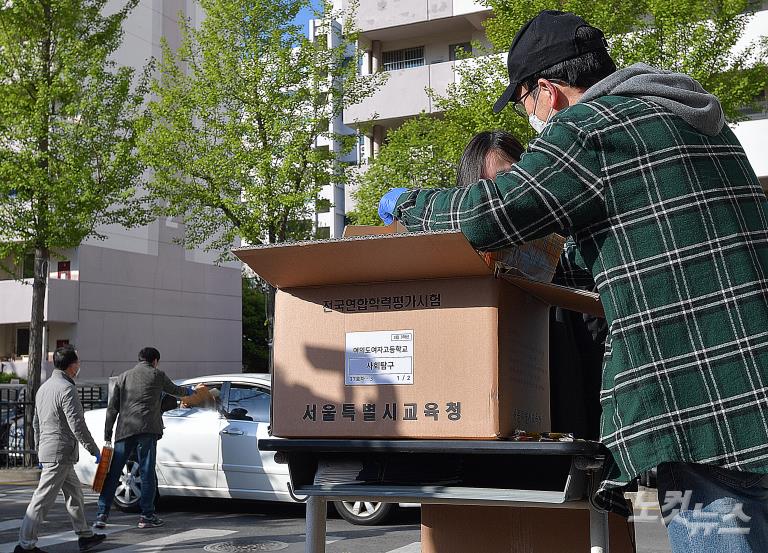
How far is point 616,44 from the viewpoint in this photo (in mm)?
16359

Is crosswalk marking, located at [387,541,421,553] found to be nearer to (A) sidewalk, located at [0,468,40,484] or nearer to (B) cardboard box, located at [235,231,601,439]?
(B) cardboard box, located at [235,231,601,439]

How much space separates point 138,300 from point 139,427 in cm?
2702

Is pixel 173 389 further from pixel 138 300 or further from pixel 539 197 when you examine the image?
pixel 138 300

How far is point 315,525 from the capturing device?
239 centimetres

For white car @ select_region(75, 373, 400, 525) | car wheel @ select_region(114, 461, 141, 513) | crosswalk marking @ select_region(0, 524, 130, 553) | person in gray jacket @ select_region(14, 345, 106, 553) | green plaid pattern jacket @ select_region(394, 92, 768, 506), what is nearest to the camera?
green plaid pattern jacket @ select_region(394, 92, 768, 506)

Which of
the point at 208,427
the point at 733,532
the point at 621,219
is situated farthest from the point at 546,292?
the point at 208,427

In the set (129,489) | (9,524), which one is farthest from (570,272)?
(129,489)

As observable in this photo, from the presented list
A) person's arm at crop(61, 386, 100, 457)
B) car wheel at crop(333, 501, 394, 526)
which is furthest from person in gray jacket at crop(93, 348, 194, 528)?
car wheel at crop(333, 501, 394, 526)

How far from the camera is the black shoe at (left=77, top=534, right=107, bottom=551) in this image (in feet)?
27.5

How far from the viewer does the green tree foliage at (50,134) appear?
16234 mm

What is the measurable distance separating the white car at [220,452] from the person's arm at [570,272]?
7411 millimetres

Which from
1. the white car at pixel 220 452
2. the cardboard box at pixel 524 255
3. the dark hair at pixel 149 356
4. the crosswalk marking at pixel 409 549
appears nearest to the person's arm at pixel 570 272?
the cardboard box at pixel 524 255

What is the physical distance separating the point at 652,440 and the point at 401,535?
7356 mm

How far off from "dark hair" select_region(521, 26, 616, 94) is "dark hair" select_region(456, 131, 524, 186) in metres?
1.08
